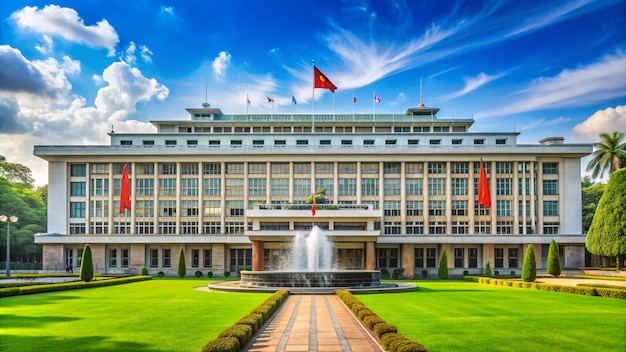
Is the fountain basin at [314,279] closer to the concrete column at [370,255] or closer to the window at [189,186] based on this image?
the concrete column at [370,255]

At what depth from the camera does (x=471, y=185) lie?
65688 millimetres

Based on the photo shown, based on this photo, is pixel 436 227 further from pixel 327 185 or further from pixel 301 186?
pixel 301 186

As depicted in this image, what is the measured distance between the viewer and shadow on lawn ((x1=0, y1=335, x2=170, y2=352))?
15859mm

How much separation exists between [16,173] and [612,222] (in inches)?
3398

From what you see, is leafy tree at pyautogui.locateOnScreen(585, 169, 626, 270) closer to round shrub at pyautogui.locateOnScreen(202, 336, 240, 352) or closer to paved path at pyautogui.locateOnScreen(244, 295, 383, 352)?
paved path at pyautogui.locateOnScreen(244, 295, 383, 352)

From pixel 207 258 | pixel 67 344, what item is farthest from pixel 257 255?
pixel 67 344

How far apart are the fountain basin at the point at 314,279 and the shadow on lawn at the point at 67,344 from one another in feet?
69.4

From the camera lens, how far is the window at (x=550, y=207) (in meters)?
65.8

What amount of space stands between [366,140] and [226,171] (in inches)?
674

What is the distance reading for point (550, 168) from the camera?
6638cm

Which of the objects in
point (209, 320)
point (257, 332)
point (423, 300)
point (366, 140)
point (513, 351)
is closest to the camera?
point (513, 351)

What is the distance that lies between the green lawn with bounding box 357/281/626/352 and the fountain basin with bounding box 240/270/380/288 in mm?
5328

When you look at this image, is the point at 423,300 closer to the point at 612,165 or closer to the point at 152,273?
the point at 152,273

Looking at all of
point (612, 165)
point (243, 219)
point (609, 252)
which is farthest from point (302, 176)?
point (612, 165)
